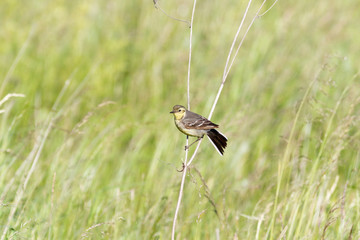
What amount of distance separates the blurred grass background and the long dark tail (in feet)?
0.82

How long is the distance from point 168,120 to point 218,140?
1.86m

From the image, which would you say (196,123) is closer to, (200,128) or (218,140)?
(200,128)

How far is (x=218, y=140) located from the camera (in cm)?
285

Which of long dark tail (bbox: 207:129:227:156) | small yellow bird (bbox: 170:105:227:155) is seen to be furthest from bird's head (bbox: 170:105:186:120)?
long dark tail (bbox: 207:129:227:156)

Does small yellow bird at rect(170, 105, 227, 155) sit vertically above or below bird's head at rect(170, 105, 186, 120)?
below

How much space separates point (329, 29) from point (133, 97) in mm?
2463

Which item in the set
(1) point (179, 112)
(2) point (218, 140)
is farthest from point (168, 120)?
(2) point (218, 140)

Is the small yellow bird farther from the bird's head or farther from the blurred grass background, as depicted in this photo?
the blurred grass background

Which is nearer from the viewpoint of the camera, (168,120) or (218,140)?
(218,140)

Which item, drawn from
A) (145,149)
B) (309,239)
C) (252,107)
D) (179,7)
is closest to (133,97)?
(145,149)

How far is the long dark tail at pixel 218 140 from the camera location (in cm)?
279

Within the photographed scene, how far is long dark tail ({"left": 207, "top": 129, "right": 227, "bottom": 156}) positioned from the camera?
2.79 metres

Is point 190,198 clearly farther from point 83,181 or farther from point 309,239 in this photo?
point 309,239

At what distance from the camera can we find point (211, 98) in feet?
16.0
